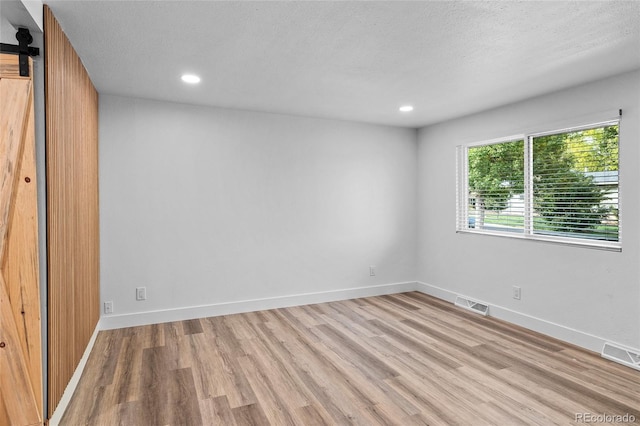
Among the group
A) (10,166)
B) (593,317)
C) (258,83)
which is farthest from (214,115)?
(593,317)

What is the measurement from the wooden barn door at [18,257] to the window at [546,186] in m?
4.18

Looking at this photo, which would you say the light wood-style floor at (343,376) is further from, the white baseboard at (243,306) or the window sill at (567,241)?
the window sill at (567,241)

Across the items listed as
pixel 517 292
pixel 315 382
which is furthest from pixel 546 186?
pixel 315 382

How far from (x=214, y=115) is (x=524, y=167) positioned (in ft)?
11.4

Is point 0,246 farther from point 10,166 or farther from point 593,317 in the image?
point 593,317

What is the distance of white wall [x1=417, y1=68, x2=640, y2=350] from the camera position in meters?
2.99

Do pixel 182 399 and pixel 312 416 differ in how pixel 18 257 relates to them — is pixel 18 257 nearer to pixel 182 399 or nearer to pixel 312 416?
pixel 182 399

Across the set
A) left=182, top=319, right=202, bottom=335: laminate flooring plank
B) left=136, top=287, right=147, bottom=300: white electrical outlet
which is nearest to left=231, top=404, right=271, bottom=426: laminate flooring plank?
left=182, top=319, right=202, bottom=335: laminate flooring plank

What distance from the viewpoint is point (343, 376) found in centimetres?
275

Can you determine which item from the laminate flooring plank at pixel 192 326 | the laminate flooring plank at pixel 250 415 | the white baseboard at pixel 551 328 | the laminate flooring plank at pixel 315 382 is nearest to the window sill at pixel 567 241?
the white baseboard at pixel 551 328

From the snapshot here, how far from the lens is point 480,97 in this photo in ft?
12.2

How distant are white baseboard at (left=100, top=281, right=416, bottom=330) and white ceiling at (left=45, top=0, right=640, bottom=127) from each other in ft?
7.55

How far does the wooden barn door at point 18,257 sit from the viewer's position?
183cm

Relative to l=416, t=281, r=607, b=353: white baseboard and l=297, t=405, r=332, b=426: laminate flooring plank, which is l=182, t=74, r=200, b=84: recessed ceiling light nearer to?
l=297, t=405, r=332, b=426: laminate flooring plank
